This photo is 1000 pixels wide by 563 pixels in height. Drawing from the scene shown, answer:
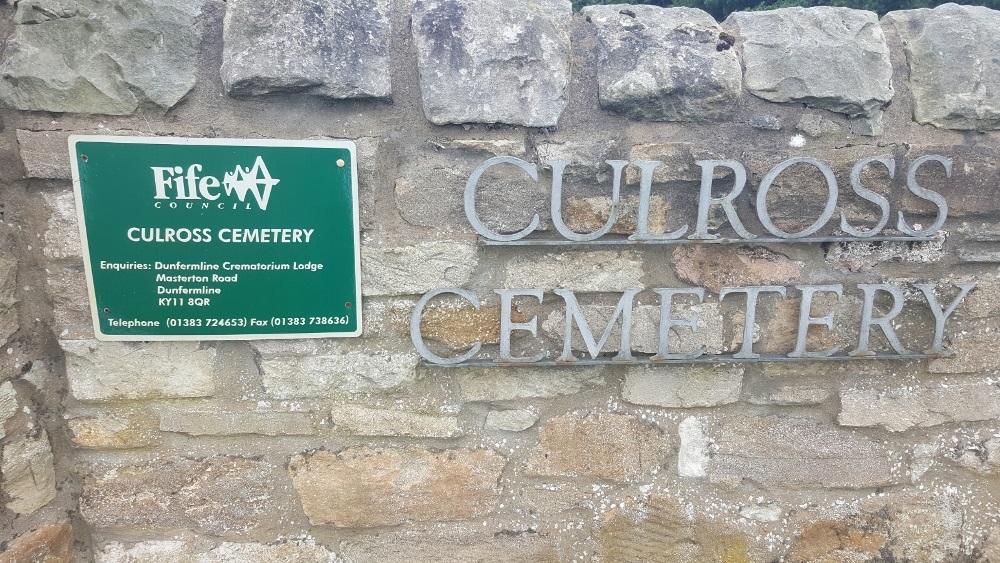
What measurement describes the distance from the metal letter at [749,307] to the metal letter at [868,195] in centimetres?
19

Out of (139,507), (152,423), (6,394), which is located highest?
(6,394)

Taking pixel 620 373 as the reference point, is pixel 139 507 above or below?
below

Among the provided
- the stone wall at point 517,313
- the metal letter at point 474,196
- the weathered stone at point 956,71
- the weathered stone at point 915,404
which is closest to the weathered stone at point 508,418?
the stone wall at point 517,313

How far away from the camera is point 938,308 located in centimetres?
139

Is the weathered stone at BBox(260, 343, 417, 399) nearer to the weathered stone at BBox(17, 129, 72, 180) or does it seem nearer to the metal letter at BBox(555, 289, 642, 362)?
the metal letter at BBox(555, 289, 642, 362)

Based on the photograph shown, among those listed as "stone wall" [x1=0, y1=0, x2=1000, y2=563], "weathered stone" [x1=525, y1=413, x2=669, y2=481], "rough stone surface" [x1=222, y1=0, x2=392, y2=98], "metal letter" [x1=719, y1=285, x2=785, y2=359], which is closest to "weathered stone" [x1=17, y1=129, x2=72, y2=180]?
"stone wall" [x1=0, y1=0, x2=1000, y2=563]

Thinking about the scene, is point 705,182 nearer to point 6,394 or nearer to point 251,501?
point 251,501

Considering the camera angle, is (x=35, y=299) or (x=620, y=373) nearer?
(x=35, y=299)

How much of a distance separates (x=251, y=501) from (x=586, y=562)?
0.81m

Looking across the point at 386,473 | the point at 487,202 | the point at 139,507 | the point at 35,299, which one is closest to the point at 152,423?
the point at 139,507

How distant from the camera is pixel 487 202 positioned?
133 cm

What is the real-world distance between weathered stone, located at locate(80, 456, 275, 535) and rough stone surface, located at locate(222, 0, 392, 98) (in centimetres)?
84

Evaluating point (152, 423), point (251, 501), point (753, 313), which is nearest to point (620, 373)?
point (753, 313)

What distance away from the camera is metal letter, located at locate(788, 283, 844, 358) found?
1.37 meters
